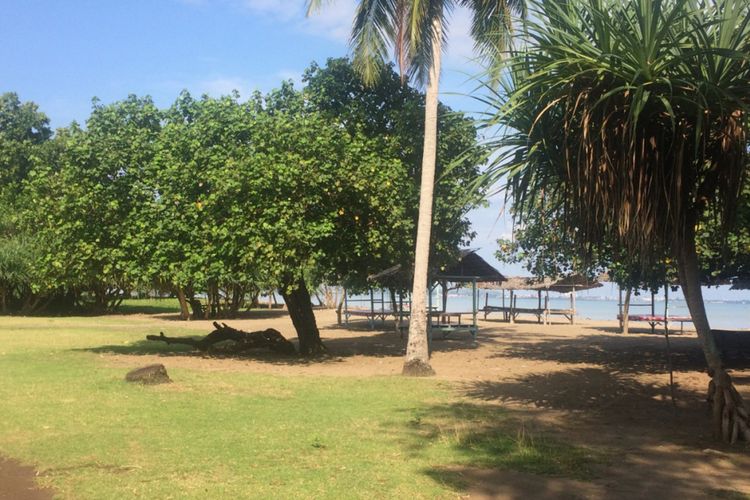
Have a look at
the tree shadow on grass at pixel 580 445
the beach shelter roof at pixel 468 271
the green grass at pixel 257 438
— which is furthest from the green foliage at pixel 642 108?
the beach shelter roof at pixel 468 271

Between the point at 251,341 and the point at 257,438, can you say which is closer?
the point at 257,438

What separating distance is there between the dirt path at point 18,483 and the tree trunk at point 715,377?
708 cm

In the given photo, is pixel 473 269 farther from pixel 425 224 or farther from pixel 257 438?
pixel 257 438

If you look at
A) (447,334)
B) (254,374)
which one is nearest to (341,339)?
(447,334)

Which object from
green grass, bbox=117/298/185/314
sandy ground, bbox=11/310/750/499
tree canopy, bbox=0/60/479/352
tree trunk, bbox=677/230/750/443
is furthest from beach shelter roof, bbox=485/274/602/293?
tree trunk, bbox=677/230/750/443

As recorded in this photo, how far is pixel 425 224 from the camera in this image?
551 inches

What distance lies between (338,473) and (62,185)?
13.1m

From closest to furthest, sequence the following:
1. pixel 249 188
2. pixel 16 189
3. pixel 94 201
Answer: pixel 249 188
pixel 94 201
pixel 16 189

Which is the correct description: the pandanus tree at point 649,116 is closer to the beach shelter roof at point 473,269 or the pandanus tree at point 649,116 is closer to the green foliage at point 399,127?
the green foliage at point 399,127

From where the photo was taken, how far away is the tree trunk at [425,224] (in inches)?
551

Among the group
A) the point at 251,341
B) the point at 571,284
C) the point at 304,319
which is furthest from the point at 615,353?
the point at 571,284

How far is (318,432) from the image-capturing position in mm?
8352

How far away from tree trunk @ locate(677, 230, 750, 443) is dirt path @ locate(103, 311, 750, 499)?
274 millimetres

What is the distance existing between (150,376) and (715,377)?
8.95 meters
